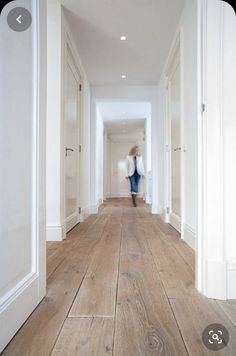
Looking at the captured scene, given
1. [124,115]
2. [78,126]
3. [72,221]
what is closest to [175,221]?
[72,221]

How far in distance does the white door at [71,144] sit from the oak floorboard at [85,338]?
1.94 meters

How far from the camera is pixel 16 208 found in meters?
1.01

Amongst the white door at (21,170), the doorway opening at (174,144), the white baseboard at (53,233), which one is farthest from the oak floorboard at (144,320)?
the doorway opening at (174,144)

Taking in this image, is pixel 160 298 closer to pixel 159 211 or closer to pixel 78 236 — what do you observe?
pixel 78 236

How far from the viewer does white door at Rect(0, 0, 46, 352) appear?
2.99 ft

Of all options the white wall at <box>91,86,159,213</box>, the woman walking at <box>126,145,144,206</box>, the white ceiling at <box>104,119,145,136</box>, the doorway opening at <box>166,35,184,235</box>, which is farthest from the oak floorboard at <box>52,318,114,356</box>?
the white ceiling at <box>104,119,145,136</box>

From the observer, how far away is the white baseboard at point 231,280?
1.25 metres

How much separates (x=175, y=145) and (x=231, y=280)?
7.27 feet

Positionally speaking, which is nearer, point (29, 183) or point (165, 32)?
point (29, 183)

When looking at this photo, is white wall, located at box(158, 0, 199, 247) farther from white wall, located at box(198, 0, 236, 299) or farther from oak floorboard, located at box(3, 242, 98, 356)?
oak floorboard, located at box(3, 242, 98, 356)

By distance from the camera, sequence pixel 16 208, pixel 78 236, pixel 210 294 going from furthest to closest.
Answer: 1. pixel 78 236
2. pixel 210 294
3. pixel 16 208

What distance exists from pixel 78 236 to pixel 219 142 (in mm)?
1886

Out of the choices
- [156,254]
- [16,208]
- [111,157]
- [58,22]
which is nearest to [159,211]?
[156,254]

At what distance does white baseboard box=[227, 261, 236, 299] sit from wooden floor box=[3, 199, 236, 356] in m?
0.06
